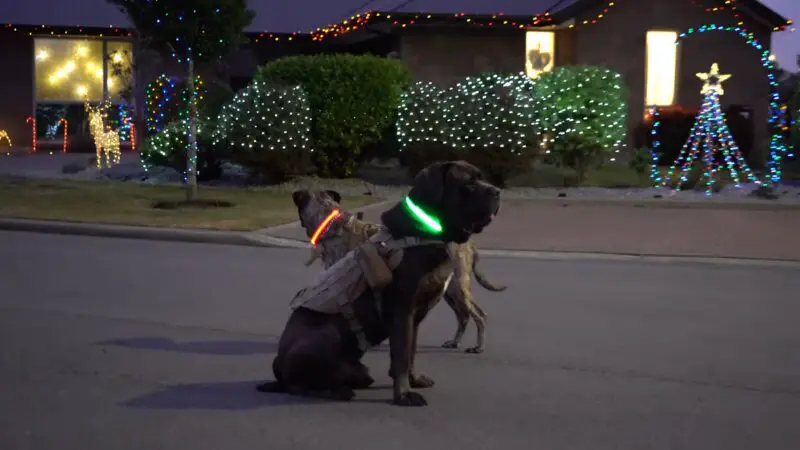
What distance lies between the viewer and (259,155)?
19016mm

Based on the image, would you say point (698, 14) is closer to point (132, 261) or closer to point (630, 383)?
point (132, 261)

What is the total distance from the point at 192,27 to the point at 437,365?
1092 cm

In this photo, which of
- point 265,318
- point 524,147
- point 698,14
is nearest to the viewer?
point 265,318

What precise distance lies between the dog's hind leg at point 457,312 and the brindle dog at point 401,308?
1330mm

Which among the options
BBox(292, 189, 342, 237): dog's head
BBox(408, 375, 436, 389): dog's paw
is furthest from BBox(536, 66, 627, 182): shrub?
BBox(408, 375, 436, 389): dog's paw

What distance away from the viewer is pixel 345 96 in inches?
779

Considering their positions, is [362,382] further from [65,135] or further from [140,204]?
[65,135]

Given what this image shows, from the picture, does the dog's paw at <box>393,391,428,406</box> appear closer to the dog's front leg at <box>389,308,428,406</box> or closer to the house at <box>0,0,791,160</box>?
the dog's front leg at <box>389,308,428,406</box>

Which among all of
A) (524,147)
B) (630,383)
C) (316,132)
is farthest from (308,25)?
(630,383)

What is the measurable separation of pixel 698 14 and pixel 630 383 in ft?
60.6

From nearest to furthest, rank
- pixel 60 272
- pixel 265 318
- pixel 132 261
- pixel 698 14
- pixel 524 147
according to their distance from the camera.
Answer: pixel 265 318
pixel 60 272
pixel 132 261
pixel 524 147
pixel 698 14

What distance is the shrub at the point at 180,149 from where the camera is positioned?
19.8 m

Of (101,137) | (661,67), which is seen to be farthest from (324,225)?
(661,67)

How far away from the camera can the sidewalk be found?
13398mm
